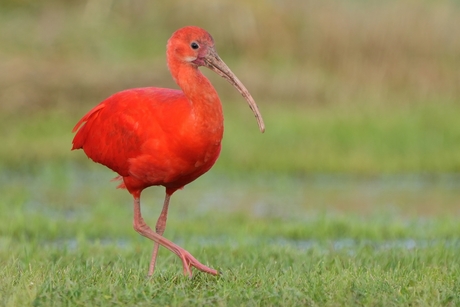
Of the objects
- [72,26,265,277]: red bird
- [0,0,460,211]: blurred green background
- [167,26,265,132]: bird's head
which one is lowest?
[72,26,265,277]: red bird

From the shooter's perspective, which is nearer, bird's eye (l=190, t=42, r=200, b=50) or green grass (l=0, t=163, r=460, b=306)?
green grass (l=0, t=163, r=460, b=306)

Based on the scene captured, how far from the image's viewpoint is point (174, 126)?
5523mm

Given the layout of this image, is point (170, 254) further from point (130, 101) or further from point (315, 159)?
point (315, 159)

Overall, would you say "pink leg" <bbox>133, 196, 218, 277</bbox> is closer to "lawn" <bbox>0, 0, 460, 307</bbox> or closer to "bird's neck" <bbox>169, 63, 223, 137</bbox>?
"lawn" <bbox>0, 0, 460, 307</bbox>

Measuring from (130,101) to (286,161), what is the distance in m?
7.02

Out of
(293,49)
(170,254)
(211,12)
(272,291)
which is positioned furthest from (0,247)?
(211,12)

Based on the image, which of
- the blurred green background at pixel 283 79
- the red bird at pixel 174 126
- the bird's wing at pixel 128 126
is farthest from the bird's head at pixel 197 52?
the blurred green background at pixel 283 79

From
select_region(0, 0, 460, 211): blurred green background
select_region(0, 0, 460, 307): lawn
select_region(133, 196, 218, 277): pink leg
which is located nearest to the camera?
select_region(0, 0, 460, 307): lawn

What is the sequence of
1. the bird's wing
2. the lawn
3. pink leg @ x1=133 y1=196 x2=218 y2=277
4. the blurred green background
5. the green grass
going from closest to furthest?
1. the green grass
2. the lawn
3. pink leg @ x1=133 y1=196 x2=218 y2=277
4. the bird's wing
5. the blurred green background

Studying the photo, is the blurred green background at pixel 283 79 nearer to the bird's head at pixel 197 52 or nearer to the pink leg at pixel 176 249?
the pink leg at pixel 176 249

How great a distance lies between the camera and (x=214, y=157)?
5652 mm

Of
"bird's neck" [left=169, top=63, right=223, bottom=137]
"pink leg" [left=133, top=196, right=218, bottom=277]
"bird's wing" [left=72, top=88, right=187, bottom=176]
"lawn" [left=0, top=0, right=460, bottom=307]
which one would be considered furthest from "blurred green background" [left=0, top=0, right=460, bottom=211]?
"bird's neck" [left=169, top=63, right=223, bottom=137]

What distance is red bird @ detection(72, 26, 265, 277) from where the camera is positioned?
5.48 meters

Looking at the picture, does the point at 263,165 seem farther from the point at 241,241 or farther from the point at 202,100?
the point at 202,100
